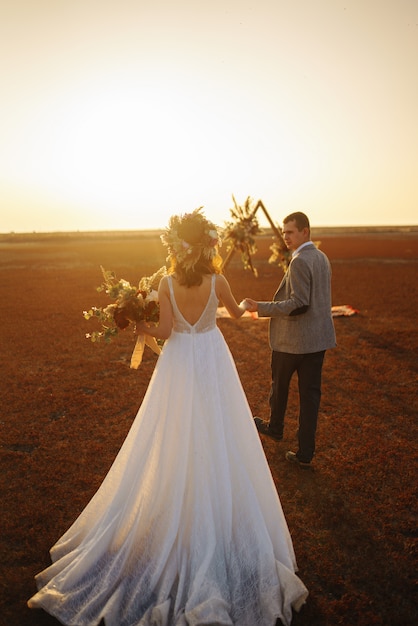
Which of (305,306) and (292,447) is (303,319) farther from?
(292,447)

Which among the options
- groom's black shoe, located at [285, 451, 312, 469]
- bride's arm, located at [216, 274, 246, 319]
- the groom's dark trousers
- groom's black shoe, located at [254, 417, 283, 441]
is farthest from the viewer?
groom's black shoe, located at [254, 417, 283, 441]

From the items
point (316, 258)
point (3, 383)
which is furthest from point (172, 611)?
point (3, 383)

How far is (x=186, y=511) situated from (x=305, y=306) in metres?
2.69

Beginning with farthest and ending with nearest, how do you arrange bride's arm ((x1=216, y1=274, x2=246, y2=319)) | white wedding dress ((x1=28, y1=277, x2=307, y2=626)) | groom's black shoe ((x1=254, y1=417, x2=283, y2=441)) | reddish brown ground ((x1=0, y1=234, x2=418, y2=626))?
groom's black shoe ((x1=254, y1=417, x2=283, y2=441)) < bride's arm ((x1=216, y1=274, x2=246, y2=319)) < reddish brown ground ((x1=0, y1=234, x2=418, y2=626)) < white wedding dress ((x1=28, y1=277, x2=307, y2=626))

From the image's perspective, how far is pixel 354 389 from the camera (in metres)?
8.39

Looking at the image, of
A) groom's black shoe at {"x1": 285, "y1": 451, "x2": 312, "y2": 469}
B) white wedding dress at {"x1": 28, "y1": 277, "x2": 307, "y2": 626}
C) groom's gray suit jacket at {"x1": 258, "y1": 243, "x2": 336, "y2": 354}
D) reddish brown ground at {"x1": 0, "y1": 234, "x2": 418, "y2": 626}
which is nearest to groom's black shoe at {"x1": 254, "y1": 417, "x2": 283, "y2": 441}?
reddish brown ground at {"x1": 0, "y1": 234, "x2": 418, "y2": 626}

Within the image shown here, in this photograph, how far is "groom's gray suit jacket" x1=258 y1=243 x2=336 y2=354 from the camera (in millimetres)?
5086

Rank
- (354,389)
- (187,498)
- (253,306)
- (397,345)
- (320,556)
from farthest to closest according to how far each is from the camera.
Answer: (397,345) < (354,389) < (253,306) < (320,556) < (187,498)

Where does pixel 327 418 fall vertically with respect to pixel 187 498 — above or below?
below

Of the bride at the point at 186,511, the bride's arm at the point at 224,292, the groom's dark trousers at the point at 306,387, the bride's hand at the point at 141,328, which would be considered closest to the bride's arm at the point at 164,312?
the bride at the point at 186,511

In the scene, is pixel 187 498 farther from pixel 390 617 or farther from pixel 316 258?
pixel 316 258

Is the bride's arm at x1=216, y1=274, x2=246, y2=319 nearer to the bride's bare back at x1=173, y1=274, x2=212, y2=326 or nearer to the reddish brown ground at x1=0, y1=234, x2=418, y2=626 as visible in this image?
the bride's bare back at x1=173, y1=274, x2=212, y2=326

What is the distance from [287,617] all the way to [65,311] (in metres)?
15.2

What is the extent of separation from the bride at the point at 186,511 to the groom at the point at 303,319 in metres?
1.20
